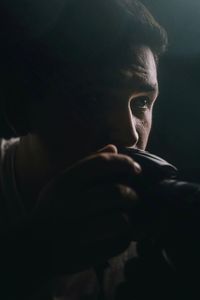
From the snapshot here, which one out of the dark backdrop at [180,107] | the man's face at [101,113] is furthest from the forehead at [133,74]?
the dark backdrop at [180,107]

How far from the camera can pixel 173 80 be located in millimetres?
1423

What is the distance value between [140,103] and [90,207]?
13.1 inches

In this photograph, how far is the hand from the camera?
0.55 m

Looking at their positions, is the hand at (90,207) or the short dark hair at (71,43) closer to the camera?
the hand at (90,207)

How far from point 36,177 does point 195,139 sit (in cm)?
72

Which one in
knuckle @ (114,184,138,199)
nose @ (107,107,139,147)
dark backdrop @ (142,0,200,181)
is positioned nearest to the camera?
knuckle @ (114,184,138,199)

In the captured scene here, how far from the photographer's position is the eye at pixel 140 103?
0.81 m

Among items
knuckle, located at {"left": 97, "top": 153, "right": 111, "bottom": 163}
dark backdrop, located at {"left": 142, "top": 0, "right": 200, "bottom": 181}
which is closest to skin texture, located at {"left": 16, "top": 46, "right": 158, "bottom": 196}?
knuckle, located at {"left": 97, "top": 153, "right": 111, "bottom": 163}

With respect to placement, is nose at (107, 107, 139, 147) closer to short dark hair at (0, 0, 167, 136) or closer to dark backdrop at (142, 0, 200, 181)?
short dark hair at (0, 0, 167, 136)

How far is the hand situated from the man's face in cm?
19

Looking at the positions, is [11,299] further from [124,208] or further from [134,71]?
[134,71]

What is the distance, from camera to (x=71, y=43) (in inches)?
30.9

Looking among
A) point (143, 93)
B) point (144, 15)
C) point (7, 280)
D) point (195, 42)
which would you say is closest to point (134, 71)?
point (143, 93)

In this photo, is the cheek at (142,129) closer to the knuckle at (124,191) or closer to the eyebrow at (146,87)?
the eyebrow at (146,87)
